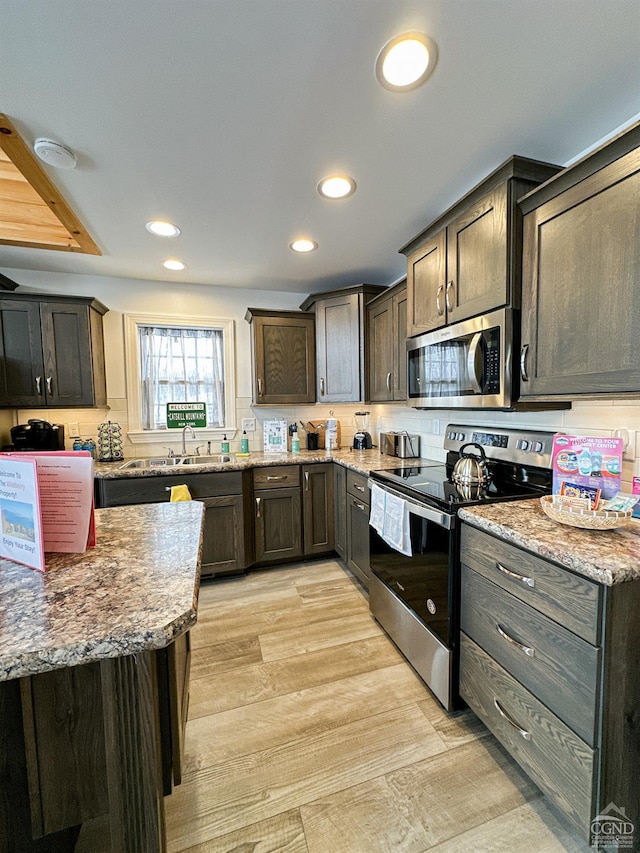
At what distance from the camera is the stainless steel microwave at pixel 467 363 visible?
5.10ft

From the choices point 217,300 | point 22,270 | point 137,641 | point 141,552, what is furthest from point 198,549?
point 22,270

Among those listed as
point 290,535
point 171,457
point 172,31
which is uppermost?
point 172,31

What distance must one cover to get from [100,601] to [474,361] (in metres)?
1.65

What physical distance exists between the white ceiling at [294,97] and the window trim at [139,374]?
111cm

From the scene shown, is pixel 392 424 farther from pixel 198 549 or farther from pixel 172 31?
pixel 172 31

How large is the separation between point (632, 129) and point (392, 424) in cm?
239

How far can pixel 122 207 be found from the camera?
1938 millimetres

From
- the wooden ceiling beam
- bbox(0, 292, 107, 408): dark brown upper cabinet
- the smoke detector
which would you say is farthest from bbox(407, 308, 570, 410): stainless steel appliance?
bbox(0, 292, 107, 408): dark brown upper cabinet

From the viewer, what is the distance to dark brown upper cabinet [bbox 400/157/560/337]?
1.50 m

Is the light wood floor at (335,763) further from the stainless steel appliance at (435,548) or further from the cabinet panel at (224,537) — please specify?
the cabinet panel at (224,537)

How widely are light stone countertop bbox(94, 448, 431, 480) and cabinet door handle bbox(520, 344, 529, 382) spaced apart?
3.41 feet

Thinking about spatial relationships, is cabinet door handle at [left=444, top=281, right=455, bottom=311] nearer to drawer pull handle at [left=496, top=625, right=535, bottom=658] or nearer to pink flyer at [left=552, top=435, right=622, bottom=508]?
pink flyer at [left=552, top=435, right=622, bottom=508]

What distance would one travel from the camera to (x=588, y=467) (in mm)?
1362

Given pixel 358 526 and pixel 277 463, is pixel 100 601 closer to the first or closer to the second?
pixel 358 526
